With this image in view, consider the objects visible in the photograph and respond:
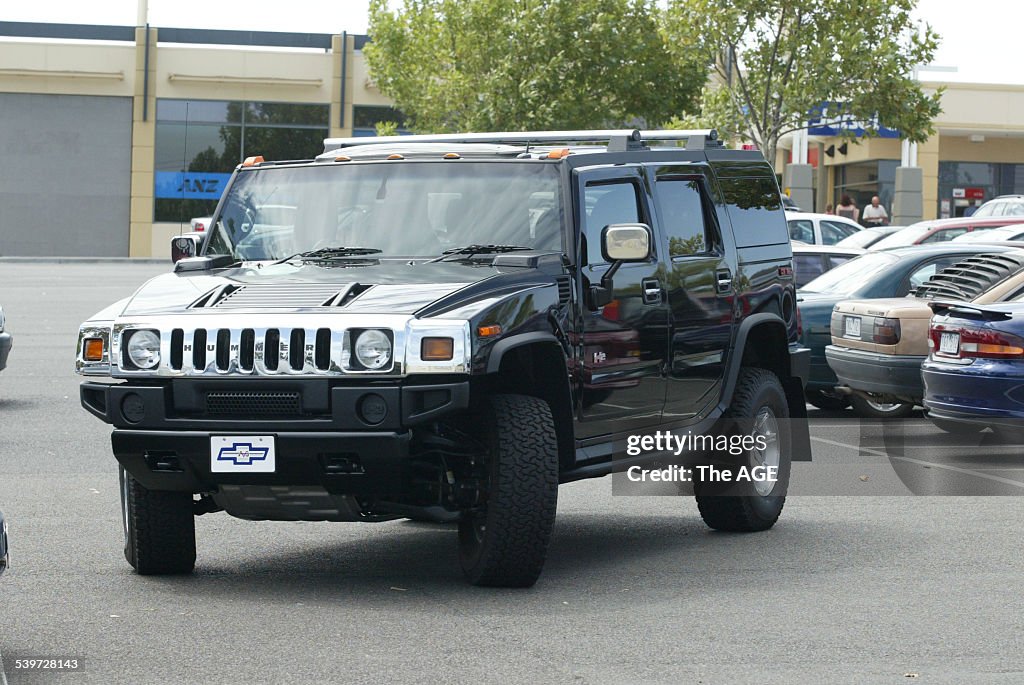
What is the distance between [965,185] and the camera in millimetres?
53906

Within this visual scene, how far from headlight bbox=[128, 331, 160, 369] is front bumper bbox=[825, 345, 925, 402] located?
298 inches

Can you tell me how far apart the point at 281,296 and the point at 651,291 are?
213 centimetres

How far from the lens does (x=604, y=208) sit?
8.65m

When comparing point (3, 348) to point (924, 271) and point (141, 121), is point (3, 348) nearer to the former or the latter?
point (924, 271)

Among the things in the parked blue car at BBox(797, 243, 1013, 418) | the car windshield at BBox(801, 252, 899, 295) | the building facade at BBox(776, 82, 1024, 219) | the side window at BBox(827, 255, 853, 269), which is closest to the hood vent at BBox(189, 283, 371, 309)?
the parked blue car at BBox(797, 243, 1013, 418)

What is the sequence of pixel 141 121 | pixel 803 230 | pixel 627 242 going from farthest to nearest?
pixel 141 121
pixel 803 230
pixel 627 242

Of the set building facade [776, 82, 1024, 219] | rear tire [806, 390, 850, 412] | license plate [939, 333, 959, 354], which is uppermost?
building facade [776, 82, 1024, 219]

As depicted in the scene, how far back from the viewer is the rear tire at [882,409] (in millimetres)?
15466

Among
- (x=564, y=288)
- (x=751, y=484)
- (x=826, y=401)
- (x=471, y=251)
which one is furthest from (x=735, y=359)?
(x=826, y=401)

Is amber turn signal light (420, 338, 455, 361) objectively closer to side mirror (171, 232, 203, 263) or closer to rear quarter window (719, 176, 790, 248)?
side mirror (171, 232, 203, 263)

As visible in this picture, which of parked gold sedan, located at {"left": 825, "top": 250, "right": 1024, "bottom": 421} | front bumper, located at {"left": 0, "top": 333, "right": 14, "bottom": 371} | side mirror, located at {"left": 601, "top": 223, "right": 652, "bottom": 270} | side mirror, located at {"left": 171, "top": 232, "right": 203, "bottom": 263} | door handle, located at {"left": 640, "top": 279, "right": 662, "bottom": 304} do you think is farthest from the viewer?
front bumper, located at {"left": 0, "top": 333, "right": 14, "bottom": 371}

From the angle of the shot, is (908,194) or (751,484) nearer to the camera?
(751,484)

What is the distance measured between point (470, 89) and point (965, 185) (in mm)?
22784

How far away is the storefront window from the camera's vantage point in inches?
2237
